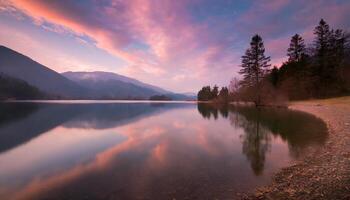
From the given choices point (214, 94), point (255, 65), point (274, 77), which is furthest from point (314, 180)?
point (214, 94)

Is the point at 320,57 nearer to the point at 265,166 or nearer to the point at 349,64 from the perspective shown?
the point at 349,64

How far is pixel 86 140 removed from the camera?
61.9 feet

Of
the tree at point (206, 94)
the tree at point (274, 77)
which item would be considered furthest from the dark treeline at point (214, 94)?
the tree at point (274, 77)

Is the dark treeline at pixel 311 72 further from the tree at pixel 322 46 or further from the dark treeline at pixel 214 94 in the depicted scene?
the dark treeline at pixel 214 94

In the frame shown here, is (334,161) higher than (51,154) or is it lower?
higher

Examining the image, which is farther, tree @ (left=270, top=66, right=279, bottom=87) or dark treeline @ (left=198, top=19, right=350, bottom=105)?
tree @ (left=270, top=66, right=279, bottom=87)

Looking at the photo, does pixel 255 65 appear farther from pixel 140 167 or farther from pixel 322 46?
pixel 140 167

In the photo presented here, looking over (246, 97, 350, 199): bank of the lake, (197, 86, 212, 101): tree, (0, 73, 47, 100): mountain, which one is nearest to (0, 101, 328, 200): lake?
(246, 97, 350, 199): bank of the lake

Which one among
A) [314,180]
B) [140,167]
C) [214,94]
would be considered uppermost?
[214,94]

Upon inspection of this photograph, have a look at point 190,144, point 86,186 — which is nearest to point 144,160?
point 86,186

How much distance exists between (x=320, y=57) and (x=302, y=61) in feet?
18.9

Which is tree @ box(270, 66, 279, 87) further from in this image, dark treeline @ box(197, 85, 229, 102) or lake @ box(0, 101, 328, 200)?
lake @ box(0, 101, 328, 200)

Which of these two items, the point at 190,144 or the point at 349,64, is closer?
the point at 190,144

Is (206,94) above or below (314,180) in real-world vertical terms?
above
